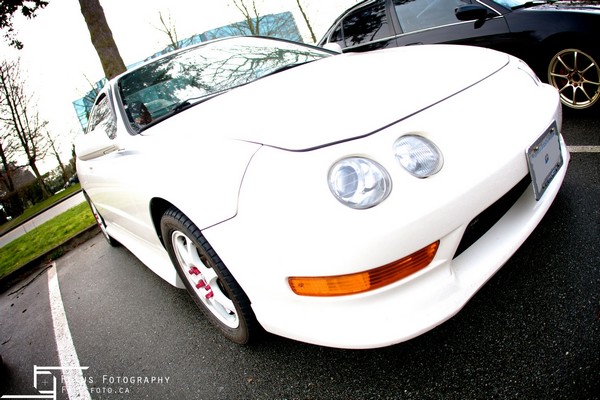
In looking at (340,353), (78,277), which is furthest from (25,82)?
(340,353)

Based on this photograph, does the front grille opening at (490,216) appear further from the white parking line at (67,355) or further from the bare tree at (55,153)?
the bare tree at (55,153)

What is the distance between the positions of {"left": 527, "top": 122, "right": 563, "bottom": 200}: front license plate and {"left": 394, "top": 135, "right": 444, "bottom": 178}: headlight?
0.42m

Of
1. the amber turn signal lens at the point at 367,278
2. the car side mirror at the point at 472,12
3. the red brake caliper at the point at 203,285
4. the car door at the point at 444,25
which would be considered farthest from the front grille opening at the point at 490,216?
the car side mirror at the point at 472,12

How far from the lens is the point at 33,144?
20.8 m

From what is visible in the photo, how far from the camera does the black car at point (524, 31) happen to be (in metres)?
3.03

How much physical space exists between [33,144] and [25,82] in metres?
3.32

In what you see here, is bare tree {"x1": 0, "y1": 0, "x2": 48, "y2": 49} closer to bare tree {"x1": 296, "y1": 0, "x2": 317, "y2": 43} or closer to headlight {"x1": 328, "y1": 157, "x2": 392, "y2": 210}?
headlight {"x1": 328, "y1": 157, "x2": 392, "y2": 210}

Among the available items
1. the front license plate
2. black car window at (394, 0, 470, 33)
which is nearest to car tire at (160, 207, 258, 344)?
the front license plate

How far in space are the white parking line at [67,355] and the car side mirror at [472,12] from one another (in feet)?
13.7

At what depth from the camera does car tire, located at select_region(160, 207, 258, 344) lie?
5.02 feet

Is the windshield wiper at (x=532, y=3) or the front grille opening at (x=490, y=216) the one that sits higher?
the windshield wiper at (x=532, y=3)

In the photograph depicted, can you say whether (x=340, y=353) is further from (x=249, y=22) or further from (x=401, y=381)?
(x=249, y=22)

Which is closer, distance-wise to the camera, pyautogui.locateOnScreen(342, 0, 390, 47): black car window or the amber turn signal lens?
the amber turn signal lens

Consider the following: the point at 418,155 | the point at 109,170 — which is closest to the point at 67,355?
the point at 109,170
